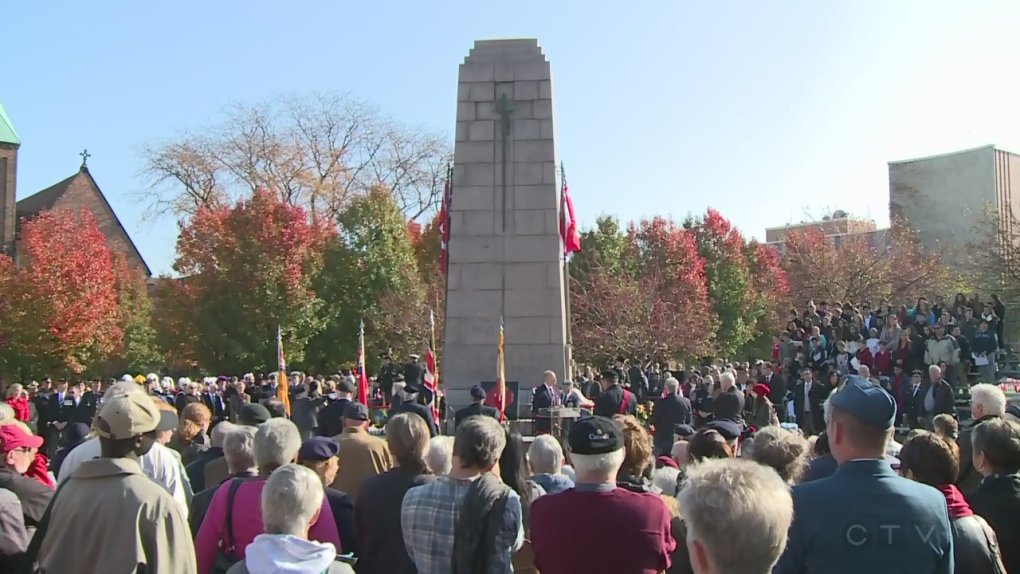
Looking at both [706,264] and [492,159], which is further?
[706,264]

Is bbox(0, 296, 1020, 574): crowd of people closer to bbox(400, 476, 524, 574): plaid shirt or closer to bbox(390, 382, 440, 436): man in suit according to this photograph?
bbox(400, 476, 524, 574): plaid shirt

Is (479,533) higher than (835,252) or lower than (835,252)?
lower

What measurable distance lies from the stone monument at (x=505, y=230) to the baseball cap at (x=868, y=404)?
13.9 m

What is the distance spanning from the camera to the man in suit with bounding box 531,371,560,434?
48.9ft

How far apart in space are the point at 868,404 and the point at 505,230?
14.4m

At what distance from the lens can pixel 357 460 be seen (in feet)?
22.4

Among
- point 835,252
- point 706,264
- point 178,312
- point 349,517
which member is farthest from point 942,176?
point 349,517

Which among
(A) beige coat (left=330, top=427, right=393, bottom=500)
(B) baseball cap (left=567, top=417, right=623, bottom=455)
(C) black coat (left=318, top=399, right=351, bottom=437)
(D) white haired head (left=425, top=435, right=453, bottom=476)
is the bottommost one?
(C) black coat (left=318, top=399, right=351, bottom=437)

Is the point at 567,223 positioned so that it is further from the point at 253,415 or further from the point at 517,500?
the point at 517,500

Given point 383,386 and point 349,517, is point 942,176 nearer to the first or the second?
point 383,386

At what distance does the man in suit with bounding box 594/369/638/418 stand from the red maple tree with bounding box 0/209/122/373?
105 ft

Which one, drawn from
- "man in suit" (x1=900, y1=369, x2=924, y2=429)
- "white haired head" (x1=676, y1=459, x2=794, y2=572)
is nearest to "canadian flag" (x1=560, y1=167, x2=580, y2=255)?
"man in suit" (x1=900, y1=369, x2=924, y2=429)

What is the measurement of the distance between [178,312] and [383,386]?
1871 cm

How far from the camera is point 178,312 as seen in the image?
36.7 m
